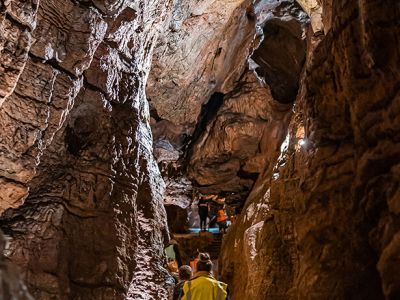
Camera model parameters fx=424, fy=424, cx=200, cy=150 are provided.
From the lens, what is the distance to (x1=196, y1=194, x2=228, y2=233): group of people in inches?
522

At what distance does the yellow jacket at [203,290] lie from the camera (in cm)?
332

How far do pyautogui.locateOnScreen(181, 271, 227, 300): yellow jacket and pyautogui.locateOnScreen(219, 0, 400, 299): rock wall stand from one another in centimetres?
82

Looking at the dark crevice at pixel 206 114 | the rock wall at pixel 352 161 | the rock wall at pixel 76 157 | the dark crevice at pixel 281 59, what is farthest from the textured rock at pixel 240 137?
the rock wall at pixel 352 161

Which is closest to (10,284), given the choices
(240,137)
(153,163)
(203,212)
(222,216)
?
(153,163)

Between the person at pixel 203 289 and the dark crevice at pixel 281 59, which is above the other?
the dark crevice at pixel 281 59

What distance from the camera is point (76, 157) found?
573 centimetres

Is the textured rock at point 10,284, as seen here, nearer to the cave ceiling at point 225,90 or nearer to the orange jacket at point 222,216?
the cave ceiling at point 225,90

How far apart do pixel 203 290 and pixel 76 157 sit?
10.2 ft

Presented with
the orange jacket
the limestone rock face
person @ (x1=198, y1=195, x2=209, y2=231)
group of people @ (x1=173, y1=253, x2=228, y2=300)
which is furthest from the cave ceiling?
group of people @ (x1=173, y1=253, x2=228, y2=300)

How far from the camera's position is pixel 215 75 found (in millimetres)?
12047

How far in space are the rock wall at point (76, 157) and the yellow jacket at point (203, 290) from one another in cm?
219

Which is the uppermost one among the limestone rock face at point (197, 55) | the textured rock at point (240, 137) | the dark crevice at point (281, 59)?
the dark crevice at point (281, 59)

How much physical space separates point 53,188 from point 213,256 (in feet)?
26.3

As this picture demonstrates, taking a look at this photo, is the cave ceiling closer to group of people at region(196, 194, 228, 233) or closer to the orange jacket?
group of people at region(196, 194, 228, 233)
